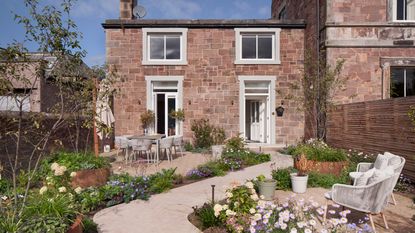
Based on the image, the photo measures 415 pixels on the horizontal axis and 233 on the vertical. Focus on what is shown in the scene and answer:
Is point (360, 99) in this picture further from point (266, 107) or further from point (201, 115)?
point (201, 115)

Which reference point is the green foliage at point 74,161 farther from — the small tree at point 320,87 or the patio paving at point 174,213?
the small tree at point 320,87

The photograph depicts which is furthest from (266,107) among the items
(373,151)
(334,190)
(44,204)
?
(44,204)

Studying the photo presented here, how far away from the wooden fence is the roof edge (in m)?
4.54

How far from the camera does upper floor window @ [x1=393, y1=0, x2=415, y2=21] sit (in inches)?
439

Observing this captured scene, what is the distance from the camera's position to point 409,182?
6574mm

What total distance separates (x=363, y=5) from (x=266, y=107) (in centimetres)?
548

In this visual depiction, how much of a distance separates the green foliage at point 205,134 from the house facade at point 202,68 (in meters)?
0.26

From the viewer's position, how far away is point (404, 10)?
11.2m

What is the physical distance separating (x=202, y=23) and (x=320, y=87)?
222 inches

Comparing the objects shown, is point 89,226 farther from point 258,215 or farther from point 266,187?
point 266,187

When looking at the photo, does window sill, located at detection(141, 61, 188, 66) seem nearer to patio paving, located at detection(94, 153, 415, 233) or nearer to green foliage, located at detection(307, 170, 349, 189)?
patio paving, located at detection(94, 153, 415, 233)

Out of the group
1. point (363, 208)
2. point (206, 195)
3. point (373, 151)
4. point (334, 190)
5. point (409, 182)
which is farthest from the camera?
point (373, 151)

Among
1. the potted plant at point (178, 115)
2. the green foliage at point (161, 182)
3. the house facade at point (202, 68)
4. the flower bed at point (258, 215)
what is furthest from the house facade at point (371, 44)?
the flower bed at point (258, 215)

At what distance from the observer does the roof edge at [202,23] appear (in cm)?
1256
